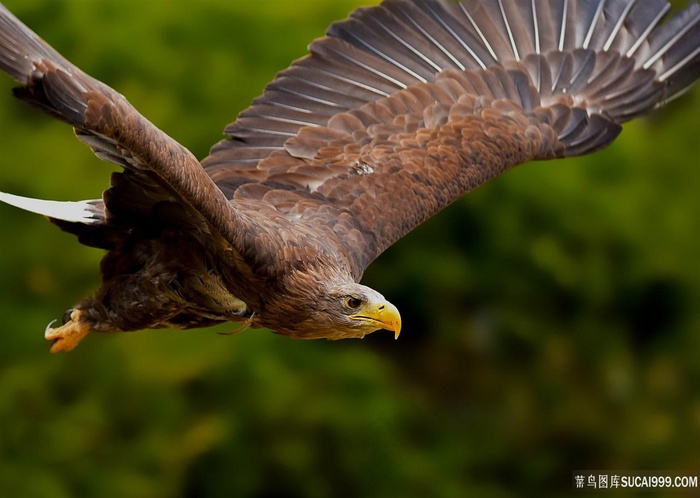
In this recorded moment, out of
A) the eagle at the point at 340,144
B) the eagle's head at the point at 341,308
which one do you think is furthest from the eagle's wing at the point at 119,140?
the eagle's head at the point at 341,308

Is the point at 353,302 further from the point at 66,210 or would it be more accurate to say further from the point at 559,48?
the point at 559,48

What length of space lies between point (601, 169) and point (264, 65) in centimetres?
360

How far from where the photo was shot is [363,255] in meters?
7.59

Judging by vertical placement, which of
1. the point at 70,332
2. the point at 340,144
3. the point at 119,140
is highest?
the point at 340,144

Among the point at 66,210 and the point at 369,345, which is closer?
the point at 66,210

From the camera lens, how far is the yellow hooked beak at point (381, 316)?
6.90m

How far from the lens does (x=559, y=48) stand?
9.00 m

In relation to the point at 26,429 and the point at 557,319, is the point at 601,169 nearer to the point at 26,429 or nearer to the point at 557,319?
the point at 557,319

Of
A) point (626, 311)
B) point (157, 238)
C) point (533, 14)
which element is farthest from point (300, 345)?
point (157, 238)

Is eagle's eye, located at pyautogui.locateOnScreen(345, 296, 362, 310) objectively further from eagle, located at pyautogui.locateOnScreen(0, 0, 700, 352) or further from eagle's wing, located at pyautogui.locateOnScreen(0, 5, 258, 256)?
eagle's wing, located at pyautogui.locateOnScreen(0, 5, 258, 256)

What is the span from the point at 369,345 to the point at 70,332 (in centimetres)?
642

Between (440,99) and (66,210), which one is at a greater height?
(440,99)

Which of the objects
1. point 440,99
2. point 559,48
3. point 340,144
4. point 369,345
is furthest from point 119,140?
point 369,345

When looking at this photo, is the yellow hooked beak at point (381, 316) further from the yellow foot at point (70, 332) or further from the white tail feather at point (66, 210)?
the yellow foot at point (70, 332)
